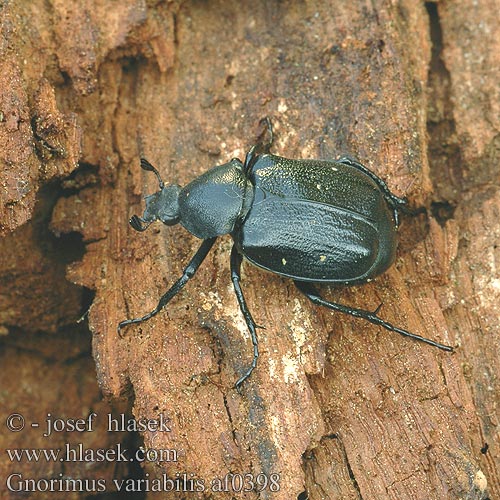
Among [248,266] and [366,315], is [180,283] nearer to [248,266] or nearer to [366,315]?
[248,266]

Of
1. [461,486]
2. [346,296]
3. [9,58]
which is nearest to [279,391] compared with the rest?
[346,296]

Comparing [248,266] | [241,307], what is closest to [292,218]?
[248,266]

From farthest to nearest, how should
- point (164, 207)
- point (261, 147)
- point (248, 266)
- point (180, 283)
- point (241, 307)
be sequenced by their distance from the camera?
1. point (261, 147)
2. point (248, 266)
3. point (164, 207)
4. point (180, 283)
5. point (241, 307)

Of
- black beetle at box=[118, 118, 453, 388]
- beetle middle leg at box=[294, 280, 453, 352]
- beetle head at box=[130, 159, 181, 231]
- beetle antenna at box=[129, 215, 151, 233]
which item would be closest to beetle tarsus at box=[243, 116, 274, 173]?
black beetle at box=[118, 118, 453, 388]

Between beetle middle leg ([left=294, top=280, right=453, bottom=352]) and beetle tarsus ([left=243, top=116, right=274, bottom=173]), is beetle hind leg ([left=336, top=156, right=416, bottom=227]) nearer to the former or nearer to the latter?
beetle tarsus ([left=243, top=116, right=274, bottom=173])

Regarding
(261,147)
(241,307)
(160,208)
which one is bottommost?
(241,307)

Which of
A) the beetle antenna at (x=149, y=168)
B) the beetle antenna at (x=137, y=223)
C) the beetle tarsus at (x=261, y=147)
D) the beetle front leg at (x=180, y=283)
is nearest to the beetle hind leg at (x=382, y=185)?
the beetle tarsus at (x=261, y=147)

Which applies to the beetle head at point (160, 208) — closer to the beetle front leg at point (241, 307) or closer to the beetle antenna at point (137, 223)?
the beetle antenna at point (137, 223)
